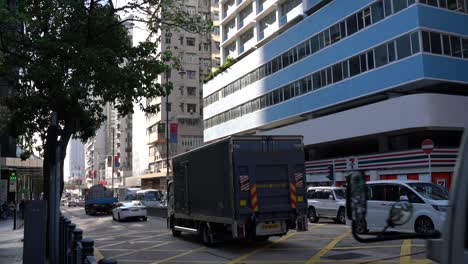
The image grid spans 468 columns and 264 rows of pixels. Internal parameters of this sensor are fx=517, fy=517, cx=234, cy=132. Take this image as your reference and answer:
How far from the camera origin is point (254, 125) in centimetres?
5334

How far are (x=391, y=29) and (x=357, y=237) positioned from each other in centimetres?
3175

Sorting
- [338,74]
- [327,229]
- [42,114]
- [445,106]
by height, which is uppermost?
[338,74]

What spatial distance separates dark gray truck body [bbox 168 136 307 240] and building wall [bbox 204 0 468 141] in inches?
734

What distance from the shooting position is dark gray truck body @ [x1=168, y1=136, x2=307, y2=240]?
1403 cm

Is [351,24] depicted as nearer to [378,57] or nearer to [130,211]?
[378,57]

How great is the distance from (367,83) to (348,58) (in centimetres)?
317

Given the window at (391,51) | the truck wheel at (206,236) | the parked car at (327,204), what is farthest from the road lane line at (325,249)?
the window at (391,51)

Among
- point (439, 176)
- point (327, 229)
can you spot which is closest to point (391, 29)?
point (439, 176)

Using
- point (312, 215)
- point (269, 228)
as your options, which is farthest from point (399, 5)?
point (269, 228)

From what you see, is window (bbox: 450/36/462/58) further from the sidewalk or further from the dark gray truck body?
the sidewalk

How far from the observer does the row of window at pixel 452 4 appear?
3188 cm

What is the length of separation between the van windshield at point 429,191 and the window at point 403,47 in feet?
56.7

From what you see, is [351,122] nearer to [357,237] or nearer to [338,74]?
[338,74]

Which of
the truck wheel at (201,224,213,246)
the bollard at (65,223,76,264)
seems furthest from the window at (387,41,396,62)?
the bollard at (65,223,76,264)
